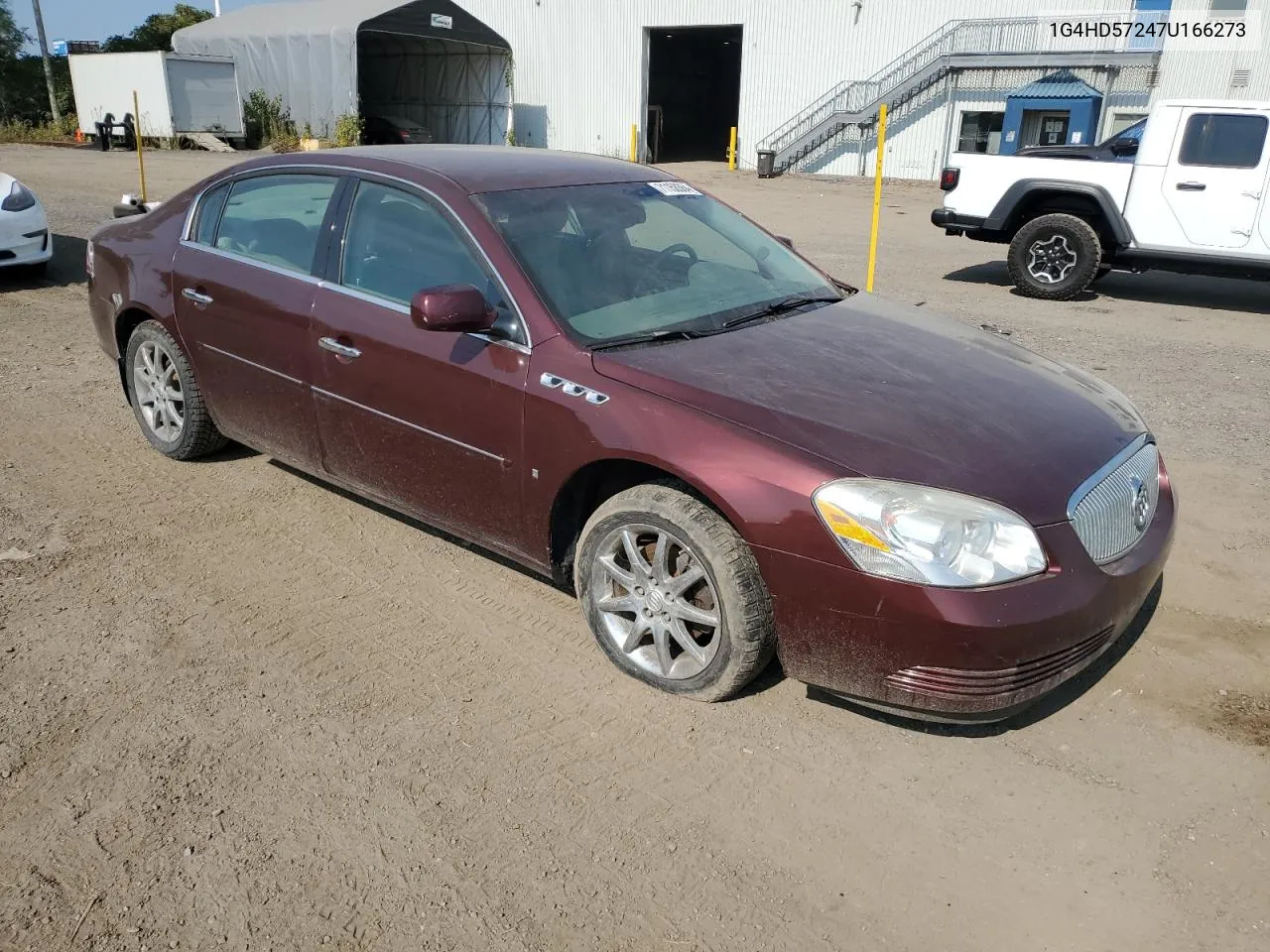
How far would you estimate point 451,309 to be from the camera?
132 inches

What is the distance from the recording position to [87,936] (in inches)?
93.7

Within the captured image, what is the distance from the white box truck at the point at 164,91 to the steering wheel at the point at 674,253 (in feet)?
99.2

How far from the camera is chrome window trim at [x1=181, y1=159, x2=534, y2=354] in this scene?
3.51 m

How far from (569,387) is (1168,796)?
2.15 metres

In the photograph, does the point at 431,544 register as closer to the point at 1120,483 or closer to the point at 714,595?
the point at 714,595

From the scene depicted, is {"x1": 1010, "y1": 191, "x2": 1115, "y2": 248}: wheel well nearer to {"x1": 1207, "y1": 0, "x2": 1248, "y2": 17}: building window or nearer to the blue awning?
the blue awning

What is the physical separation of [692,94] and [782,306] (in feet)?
124

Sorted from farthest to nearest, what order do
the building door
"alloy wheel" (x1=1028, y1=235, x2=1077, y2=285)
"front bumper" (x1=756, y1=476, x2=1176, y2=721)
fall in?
the building door < "alloy wheel" (x1=1028, y1=235, x2=1077, y2=285) < "front bumper" (x1=756, y1=476, x2=1176, y2=721)

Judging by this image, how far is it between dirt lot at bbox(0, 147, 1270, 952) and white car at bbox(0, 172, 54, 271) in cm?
588

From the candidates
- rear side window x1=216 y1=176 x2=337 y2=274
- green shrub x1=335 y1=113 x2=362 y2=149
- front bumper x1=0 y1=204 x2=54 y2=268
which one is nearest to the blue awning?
green shrub x1=335 y1=113 x2=362 y2=149

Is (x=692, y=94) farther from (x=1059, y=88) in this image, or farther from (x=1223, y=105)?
(x=1223, y=105)

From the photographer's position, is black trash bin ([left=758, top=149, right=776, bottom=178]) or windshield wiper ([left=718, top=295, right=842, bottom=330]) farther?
black trash bin ([left=758, top=149, right=776, bottom=178])

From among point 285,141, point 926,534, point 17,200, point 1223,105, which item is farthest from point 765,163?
point 926,534

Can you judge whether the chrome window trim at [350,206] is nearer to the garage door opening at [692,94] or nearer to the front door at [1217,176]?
the front door at [1217,176]
